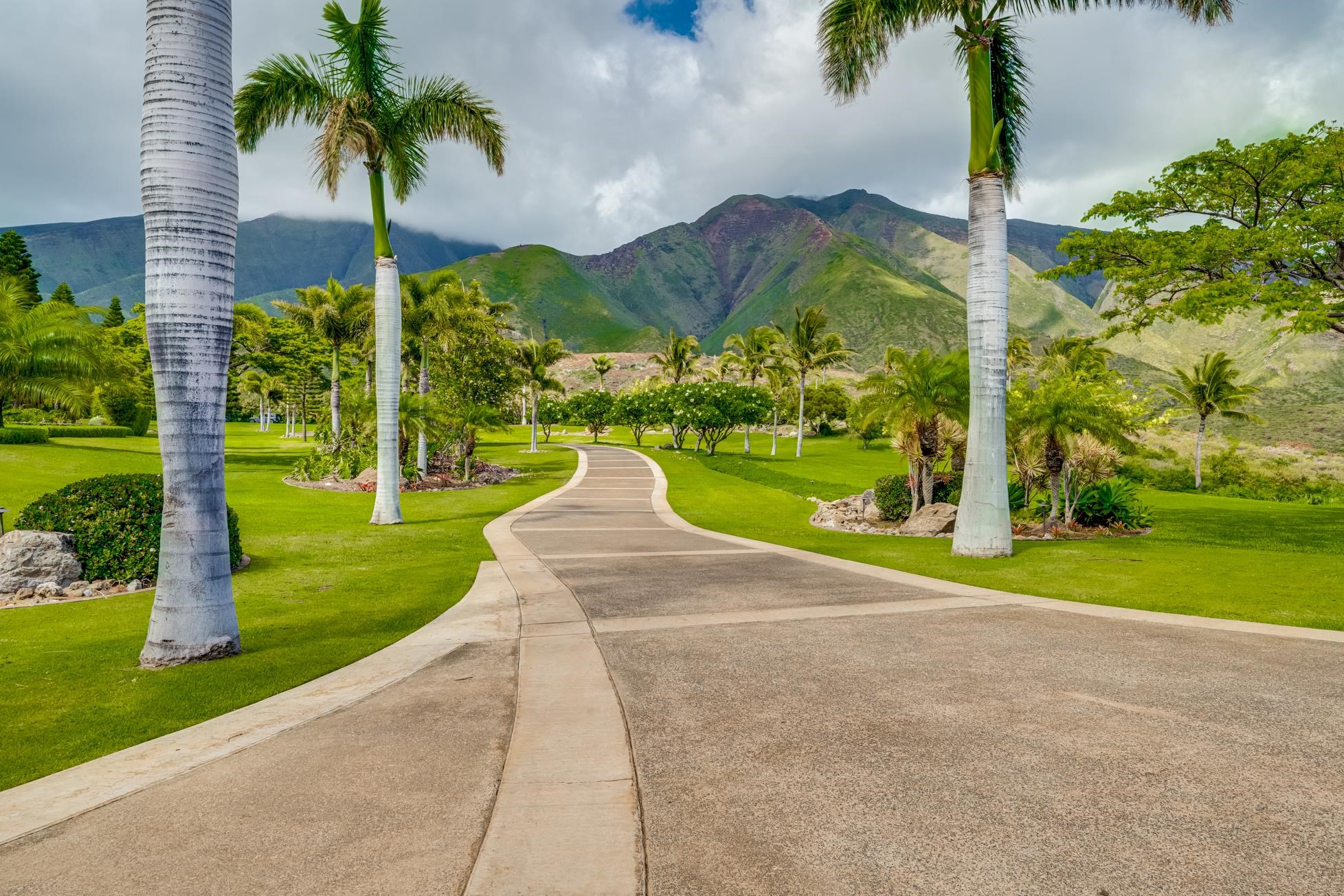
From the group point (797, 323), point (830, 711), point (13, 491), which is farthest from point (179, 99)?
point (797, 323)

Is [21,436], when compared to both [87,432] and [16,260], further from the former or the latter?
[16,260]

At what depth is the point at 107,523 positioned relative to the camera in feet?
29.4

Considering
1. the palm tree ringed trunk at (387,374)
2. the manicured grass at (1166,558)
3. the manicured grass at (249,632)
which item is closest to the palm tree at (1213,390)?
the manicured grass at (1166,558)

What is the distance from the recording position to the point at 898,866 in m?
2.77

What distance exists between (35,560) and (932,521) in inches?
657

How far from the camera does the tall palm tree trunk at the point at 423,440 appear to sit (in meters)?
28.0

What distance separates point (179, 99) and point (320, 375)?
211 ft

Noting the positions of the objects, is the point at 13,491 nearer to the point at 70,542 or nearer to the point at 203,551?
the point at 70,542

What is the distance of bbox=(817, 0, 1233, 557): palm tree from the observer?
1158 cm

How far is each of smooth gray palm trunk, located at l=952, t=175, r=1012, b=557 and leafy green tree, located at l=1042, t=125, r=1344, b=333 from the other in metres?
4.70

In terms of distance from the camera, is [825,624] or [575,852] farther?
[825,624]

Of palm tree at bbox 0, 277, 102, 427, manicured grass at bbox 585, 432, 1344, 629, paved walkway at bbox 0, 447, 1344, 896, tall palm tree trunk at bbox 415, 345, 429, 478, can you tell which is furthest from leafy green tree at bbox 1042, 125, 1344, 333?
palm tree at bbox 0, 277, 102, 427

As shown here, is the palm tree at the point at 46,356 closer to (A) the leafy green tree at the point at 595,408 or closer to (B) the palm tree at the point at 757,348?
(A) the leafy green tree at the point at 595,408

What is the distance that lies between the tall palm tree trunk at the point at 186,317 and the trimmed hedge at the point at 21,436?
34.3 metres
